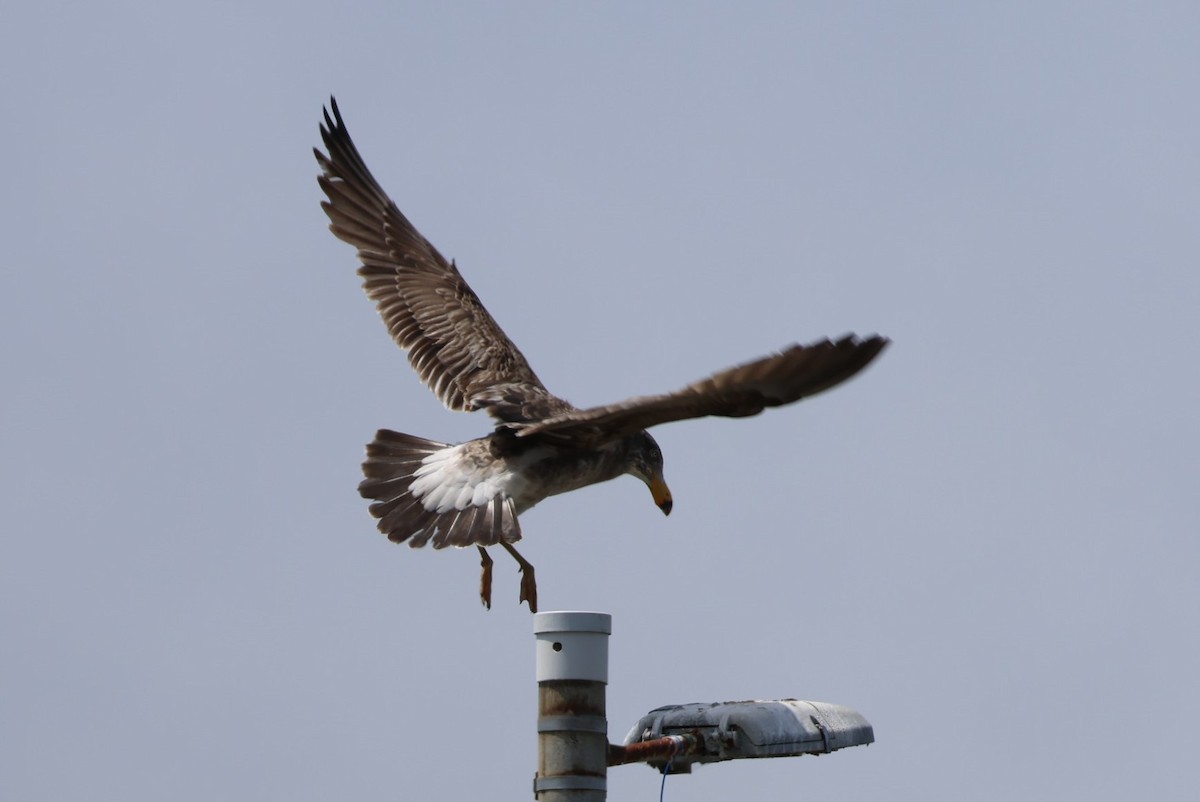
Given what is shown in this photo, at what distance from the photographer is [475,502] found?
7.36 m

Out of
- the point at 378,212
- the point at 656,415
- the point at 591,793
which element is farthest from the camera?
the point at 378,212

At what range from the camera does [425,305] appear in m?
9.70

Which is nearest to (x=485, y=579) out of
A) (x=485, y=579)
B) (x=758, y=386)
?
(x=485, y=579)

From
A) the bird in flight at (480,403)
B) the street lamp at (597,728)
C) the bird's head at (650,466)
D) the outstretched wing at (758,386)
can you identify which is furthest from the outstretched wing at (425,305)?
the street lamp at (597,728)

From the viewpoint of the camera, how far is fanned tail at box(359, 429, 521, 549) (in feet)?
23.4

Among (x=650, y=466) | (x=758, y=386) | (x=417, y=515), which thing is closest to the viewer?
(x=758, y=386)

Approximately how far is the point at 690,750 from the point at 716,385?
54.2 inches

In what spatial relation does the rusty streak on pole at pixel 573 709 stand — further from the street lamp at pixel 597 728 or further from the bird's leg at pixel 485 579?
the bird's leg at pixel 485 579

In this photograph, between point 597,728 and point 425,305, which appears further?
point 425,305

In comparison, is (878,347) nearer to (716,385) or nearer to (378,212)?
(716,385)

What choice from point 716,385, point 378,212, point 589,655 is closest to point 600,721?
point 589,655

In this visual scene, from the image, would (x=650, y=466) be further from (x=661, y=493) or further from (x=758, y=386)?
(x=758, y=386)

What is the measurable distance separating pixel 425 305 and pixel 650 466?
2.24m

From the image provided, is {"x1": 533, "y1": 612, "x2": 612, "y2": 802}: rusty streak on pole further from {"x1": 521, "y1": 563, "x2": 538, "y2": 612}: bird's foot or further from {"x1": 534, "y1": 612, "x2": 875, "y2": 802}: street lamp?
{"x1": 521, "y1": 563, "x2": 538, "y2": 612}: bird's foot
